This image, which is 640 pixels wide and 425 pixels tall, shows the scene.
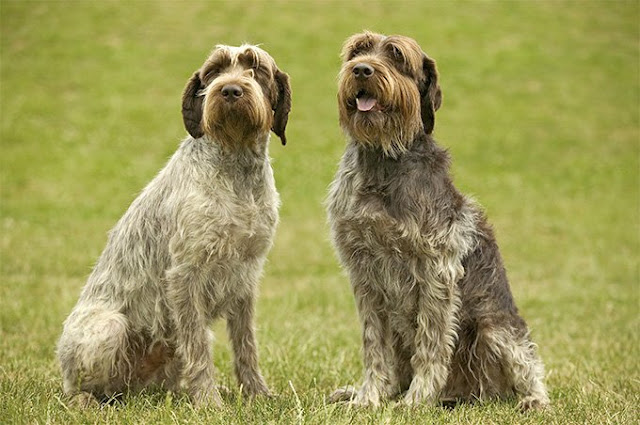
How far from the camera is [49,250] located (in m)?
13.8

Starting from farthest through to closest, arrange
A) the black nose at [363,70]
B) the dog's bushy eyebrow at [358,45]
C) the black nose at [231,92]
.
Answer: the dog's bushy eyebrow at [358,45] < the black nose at [231,92] < the black nose at [363,70]

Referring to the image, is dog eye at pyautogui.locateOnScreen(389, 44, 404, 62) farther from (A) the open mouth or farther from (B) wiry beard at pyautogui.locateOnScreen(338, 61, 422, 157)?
(A) the open mouth

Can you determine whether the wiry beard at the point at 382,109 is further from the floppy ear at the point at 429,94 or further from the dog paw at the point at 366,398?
the dog paw at the point at 366,398

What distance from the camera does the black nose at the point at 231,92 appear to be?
576 cm

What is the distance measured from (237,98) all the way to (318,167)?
14.1m

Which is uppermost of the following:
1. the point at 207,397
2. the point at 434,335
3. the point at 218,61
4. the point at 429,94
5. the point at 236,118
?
the point at 218,61

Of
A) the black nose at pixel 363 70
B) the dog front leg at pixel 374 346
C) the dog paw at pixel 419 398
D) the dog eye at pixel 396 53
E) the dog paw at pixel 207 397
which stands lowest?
the dog paw at pixel 207 397

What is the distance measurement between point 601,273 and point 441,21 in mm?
15626

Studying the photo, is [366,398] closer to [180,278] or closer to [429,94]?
[180,278]

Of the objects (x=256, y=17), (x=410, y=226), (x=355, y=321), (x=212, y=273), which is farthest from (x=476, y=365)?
(x=256, y=17)

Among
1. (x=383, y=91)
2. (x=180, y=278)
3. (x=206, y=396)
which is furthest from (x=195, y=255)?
(x=383, y=91)

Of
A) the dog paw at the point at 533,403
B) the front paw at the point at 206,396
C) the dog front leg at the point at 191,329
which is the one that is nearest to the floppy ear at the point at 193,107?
the dog front leg at the point at 191,329

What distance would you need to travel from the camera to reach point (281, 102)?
629 centimetres

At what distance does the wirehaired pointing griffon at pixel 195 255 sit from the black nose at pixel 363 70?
664 mm
